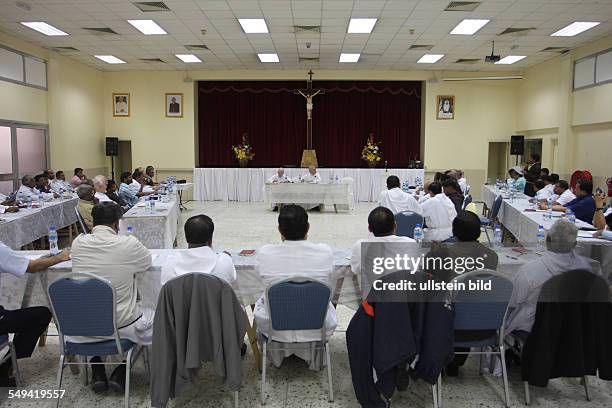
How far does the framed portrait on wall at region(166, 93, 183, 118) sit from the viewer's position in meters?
14.7

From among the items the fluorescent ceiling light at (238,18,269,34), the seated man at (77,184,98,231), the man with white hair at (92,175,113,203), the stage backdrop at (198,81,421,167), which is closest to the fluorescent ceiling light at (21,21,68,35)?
the fluorescent ceiling light at (238,18,269,34)

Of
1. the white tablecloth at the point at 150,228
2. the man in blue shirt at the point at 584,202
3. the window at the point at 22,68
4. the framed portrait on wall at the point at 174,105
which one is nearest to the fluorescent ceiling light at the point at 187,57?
the framed portrait on wall at the point at 174,105

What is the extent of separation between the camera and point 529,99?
13.8 metres

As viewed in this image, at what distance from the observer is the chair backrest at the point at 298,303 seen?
111 inches

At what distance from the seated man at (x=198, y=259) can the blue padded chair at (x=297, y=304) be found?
1.07 feet

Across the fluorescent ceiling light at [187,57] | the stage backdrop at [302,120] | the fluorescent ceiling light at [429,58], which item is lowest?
the stage backdrop at [302,120]

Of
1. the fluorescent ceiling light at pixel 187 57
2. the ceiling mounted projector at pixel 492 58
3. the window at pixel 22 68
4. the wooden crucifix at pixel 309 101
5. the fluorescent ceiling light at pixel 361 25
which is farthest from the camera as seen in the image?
the wooden crucifix at pixel 309 101

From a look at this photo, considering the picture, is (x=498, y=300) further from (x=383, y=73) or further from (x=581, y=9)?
(x=383, y=73)

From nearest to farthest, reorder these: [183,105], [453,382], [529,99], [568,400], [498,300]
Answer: [498,300] → [568,400] → [453,382] → [529,99] → [183,105]

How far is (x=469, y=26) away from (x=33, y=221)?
8.12 metres

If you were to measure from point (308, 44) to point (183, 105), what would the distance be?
17.3 feet

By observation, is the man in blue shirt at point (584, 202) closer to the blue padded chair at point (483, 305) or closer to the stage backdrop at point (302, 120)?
the blue padded chair at point (483, 305)

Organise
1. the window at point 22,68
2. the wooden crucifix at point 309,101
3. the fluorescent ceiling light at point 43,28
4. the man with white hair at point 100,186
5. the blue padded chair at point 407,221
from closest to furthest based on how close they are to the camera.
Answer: the blue padded chair at point 407,221, the man with white hair at point 100,186, the fluorescent ceiling light at point 43,28, the window at point 22,68, the wooden crucifix at point 309,101

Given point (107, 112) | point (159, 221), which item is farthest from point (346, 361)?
point (107, 112)
